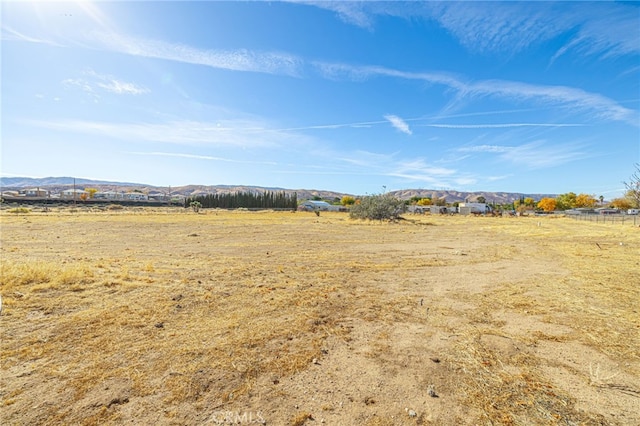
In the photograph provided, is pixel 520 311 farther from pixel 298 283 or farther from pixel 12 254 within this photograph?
pixel 12 254

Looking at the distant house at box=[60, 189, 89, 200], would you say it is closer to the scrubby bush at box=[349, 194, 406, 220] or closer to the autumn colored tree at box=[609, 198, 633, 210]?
the scrubby bush at box=[349, 194, 406, 220]

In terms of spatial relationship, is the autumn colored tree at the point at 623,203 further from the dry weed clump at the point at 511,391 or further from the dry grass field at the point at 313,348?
the dry weed clump at the point at 511,391

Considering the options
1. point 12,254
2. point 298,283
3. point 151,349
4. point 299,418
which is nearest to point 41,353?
point 151,349

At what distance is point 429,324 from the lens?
203 inches

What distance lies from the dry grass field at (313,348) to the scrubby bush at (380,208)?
95.9ft

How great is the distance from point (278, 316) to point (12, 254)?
1159 cm

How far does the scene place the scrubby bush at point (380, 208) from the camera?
37844 mm

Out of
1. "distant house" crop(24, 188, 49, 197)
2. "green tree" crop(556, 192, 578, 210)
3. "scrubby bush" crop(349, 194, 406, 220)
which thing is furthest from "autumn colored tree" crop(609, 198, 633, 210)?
"distant house" crop(24, 188, 49, 197)

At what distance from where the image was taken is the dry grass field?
2.98m

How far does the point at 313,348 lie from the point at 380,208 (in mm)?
34569

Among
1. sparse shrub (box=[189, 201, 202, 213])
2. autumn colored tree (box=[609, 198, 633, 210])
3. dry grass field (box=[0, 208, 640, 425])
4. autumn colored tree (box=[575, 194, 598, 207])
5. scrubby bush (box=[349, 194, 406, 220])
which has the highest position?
autumn colored tree (box=[575, 194, 598, 207])

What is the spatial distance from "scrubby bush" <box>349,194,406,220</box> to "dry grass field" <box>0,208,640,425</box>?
29218mm

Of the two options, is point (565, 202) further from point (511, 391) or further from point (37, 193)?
point (37, 193)

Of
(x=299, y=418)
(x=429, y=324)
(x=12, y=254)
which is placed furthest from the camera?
(x=12, y=254)
